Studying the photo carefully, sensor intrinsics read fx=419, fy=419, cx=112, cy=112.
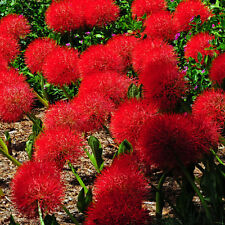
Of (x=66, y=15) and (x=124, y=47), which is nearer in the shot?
(x=124, y=47)

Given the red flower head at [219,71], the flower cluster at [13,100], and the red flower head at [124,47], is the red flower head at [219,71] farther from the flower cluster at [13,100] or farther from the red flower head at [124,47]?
the flower cluster at [13,100]

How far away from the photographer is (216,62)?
2.11 meters

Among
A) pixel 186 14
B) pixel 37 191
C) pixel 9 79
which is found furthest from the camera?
pixel 186 14

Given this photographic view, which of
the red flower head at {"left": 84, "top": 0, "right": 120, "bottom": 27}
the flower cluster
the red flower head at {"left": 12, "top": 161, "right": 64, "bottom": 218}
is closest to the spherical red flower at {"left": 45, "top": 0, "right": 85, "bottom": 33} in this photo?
the red flower head at {"left": 84, "top": 0, "right": 120, "bottom": 27}

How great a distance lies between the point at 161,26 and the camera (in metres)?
2.73

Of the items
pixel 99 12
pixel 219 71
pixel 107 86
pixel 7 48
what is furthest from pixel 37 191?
pixel 99 12

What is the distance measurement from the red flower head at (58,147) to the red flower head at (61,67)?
0.60 meters

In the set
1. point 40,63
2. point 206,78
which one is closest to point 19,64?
point 40,63

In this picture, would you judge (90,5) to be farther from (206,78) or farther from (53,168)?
(53,168)

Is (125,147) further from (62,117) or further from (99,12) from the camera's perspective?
(99,12)

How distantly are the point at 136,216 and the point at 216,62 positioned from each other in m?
1.01

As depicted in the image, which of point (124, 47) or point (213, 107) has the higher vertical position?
point (124, 47)

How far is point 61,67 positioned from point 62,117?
1.49ft

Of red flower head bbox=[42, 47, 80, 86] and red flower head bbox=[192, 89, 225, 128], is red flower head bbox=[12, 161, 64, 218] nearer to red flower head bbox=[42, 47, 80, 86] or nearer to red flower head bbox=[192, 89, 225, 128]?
red flower head bbox=[192, 89, 225, 128]
